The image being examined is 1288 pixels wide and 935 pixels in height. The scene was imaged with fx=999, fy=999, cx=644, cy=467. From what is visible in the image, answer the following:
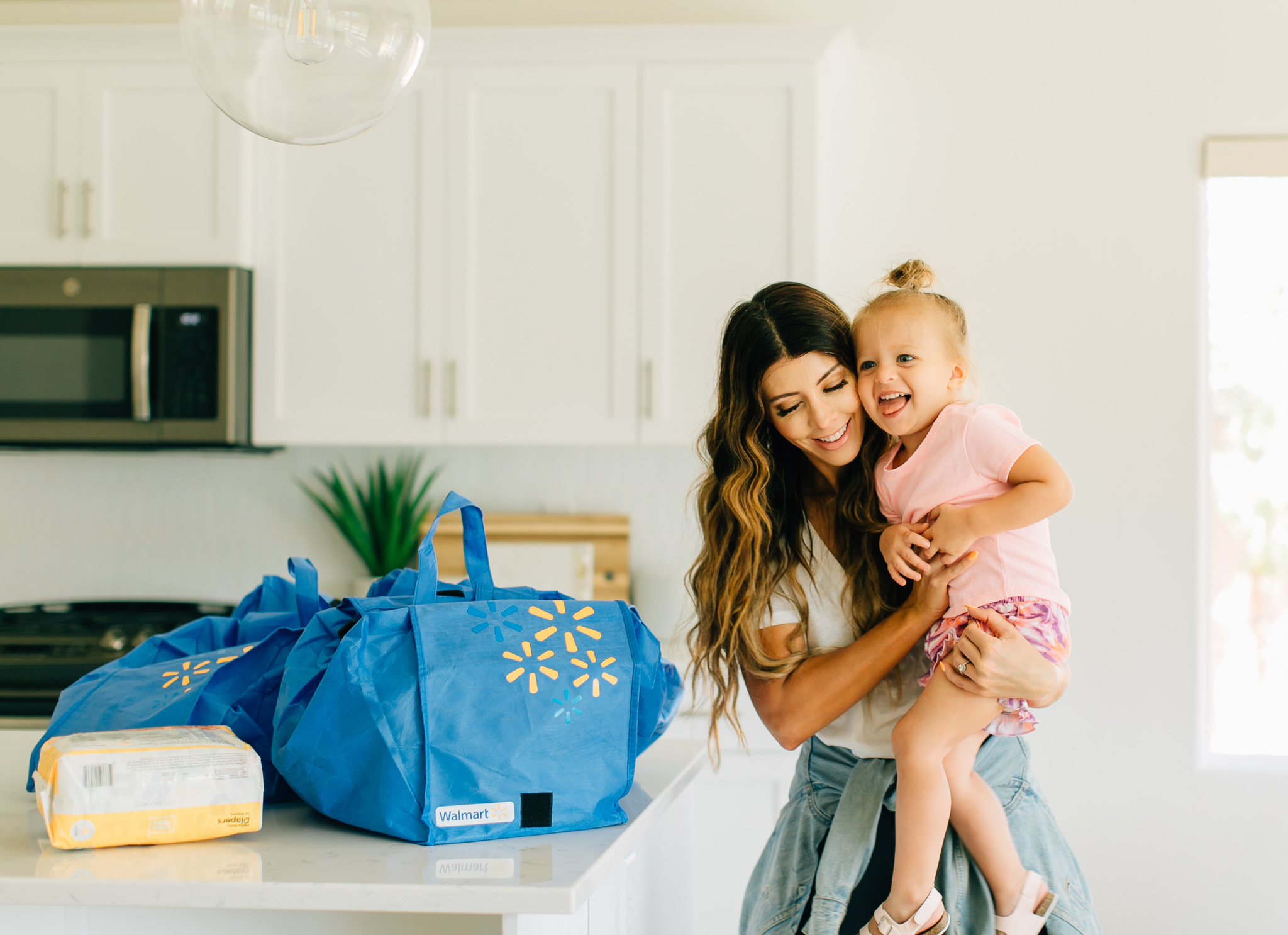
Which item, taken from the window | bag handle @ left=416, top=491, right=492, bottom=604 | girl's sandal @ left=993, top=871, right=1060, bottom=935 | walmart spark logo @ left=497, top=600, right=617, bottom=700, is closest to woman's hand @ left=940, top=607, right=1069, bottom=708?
girl's sandal @ left=993, top=871, right=1060, bottom=935

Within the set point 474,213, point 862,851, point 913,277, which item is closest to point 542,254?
point 474,213

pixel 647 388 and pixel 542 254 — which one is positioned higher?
pixel 542 254

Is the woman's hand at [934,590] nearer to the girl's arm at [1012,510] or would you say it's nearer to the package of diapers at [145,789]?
the girl's arm at [1012,510]

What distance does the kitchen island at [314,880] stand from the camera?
0.81 m

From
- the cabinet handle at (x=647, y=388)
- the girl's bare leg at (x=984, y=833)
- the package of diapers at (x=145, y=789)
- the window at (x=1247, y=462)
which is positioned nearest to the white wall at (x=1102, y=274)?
the window at (x=1247, y=462)

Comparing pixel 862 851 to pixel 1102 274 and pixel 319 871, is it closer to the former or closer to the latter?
pixel 319 871

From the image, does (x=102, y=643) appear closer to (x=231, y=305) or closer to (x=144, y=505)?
(x=144, y=505)

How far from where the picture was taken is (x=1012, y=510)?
128 centimetres

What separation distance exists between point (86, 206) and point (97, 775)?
2.31 metres

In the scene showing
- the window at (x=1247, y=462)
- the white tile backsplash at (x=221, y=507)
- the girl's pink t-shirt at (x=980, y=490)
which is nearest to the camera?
the girl's pink t-shirt at (x=980, y=490)

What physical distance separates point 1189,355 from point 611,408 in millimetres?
1642

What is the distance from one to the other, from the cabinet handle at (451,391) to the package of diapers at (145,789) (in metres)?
1.79

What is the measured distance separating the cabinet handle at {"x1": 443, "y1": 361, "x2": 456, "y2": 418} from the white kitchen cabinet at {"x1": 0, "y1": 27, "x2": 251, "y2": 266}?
625 millimetres

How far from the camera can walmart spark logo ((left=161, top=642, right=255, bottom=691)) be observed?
3.52 feet
